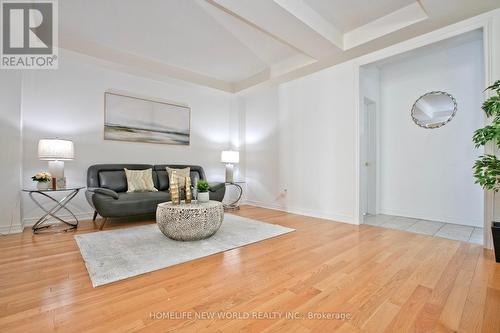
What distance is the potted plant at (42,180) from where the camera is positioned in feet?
10.0

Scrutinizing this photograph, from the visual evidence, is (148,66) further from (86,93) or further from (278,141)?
(278,141)

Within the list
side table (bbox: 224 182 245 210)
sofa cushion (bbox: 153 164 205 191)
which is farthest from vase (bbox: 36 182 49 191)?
side table (bbox: 224 182 245 210)

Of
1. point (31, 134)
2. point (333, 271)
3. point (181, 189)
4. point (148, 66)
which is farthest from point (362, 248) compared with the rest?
point (31, 134)

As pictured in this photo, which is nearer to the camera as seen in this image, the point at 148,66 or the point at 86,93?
the point at 86,93

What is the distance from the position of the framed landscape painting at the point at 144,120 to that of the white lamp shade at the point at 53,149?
38.2 inches

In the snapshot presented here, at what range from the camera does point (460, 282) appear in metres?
1.83

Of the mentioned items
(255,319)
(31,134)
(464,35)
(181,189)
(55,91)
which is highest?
(464,35)

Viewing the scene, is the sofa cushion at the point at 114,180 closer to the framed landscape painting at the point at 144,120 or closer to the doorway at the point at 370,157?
the framed landscape painting at the point at 144,120

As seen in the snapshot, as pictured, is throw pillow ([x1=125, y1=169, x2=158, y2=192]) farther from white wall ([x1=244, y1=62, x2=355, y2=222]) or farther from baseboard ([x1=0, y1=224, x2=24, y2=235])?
white wall ([x1=244, y1=62, x2=355, y2=222])

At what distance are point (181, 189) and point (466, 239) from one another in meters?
3.65

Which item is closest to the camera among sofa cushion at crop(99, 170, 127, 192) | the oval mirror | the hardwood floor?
the hardwood floor

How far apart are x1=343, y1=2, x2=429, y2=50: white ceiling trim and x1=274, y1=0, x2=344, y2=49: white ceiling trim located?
0.16 m

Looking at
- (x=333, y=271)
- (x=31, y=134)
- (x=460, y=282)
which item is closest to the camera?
(x=460, y=282)
